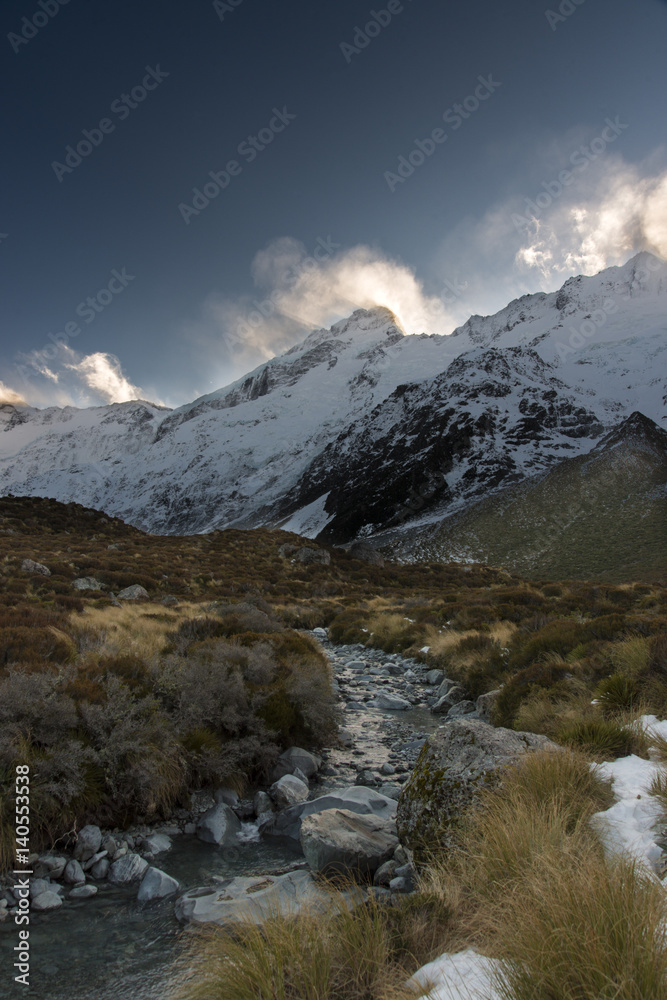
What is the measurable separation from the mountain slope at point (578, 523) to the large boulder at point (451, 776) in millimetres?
36596

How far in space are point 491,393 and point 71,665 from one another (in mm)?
109294

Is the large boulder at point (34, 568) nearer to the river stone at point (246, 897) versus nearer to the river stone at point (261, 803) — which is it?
the river stone at point (261, 803)

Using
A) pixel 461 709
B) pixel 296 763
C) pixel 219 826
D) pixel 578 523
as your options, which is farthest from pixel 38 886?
pixel 578 523

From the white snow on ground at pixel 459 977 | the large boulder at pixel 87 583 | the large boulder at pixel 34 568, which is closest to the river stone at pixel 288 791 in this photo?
the white snow on ground at pixel 459 977

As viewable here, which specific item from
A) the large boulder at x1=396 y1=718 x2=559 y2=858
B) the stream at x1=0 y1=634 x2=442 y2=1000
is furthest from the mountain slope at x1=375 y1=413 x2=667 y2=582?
the stream at x1=0 y1=634 x2=442 y2=1000

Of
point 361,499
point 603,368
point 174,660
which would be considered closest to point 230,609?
point 174,660

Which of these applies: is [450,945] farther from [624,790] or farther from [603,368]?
[603,368]

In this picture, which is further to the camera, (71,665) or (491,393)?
(491,393)

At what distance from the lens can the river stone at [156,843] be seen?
505 centimetres

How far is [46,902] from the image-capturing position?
4.12 metres

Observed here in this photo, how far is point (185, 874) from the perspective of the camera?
4699 mm

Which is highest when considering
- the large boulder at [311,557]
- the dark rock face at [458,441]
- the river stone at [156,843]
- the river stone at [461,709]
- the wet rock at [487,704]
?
the dark rock face at [458,441]

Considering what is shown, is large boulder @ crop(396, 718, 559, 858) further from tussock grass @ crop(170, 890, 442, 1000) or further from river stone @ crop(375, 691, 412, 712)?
river stone @ crop(375, 691, 412, 712)

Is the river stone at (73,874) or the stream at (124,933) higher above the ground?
the river stone at (73,874)
